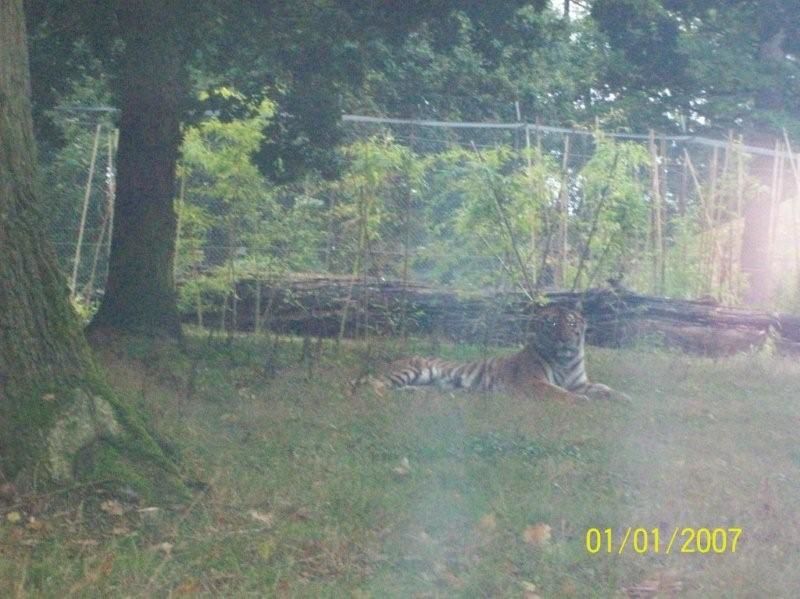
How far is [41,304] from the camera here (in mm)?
6645

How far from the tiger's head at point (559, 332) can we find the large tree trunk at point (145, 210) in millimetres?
3546

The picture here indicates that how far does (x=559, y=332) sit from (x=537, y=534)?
5597 millimetres

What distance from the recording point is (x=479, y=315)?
14539 millimetres

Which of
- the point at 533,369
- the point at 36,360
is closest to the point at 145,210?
the point at 533,369

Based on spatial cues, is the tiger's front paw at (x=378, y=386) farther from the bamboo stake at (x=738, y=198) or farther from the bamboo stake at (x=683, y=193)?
the bamboo stake at (x=738, y=198)

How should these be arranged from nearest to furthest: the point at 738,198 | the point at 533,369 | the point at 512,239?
1. the point at 533,369
2. the point at 512,239
3. the point at 738,198

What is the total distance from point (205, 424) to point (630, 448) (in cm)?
305

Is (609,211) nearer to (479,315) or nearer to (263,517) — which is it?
(479,315)

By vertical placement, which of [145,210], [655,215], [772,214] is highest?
[772,214]

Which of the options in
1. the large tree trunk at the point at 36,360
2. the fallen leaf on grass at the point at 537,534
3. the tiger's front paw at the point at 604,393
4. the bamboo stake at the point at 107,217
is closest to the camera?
the large tree trunk at the point at 36,360

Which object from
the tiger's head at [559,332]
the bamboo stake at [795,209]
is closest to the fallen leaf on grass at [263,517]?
the tiger's head at [559,332]

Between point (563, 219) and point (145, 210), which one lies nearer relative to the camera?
point (145, 210)

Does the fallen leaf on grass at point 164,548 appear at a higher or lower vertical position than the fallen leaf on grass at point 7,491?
lower

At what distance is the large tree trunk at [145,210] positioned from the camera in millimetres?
11789
